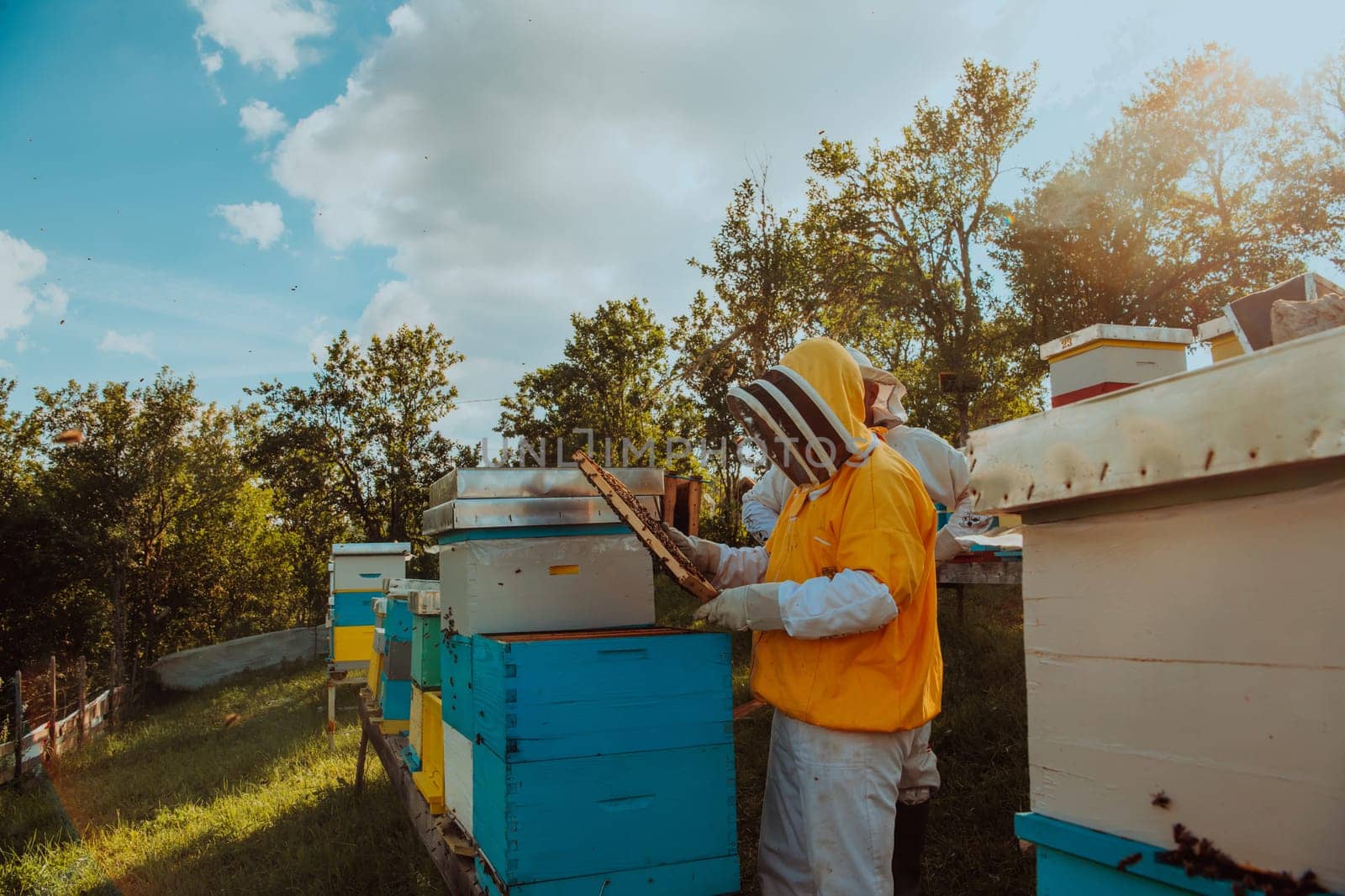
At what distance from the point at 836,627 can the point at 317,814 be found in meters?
5.13

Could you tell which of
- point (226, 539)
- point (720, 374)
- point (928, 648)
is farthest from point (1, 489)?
point (928, 648)

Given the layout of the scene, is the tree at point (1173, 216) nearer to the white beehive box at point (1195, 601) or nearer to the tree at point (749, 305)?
the tree at point (749, 305)

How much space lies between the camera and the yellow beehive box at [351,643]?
7820 millimetres

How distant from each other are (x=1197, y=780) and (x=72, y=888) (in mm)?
6010

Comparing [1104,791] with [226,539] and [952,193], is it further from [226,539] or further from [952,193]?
[226,539]

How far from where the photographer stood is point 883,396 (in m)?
4.47

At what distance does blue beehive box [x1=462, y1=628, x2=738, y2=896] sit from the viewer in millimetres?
2250

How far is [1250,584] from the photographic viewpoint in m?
1.00

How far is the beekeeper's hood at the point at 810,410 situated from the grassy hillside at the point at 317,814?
232 centimetres

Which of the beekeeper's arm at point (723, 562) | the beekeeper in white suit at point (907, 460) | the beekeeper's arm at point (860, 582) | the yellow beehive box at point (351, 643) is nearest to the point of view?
the beekeeper's arm at point (860, 582)

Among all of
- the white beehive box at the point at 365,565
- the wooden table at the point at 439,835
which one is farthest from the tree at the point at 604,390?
the wooden table at the point at 439,835

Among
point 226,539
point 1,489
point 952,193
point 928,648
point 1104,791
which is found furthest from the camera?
point 226,539

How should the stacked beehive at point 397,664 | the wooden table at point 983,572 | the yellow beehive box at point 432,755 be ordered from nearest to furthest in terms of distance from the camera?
the yellow beehive box at point 432,755 < the stacked beehive at point 397,664 < the wooden table at point 983,572

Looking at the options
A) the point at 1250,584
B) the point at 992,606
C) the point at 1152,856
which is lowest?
the point at 992,606
